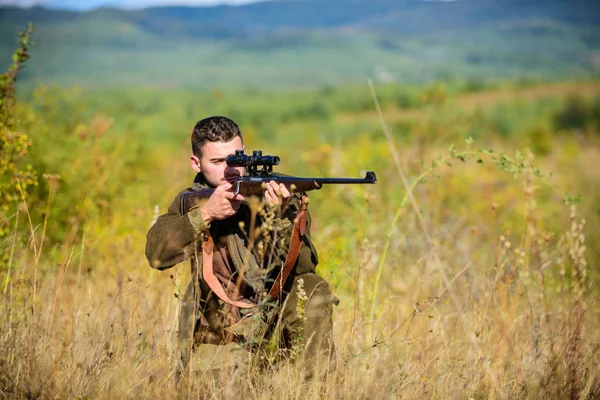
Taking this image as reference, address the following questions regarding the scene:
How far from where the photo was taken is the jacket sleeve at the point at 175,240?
3.11m

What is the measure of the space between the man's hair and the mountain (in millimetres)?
112423

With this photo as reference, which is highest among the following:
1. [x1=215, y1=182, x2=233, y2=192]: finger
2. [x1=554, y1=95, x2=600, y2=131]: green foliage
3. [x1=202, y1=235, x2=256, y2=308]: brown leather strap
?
[x1=215, y1=182, x2=233, y2=192]: finger

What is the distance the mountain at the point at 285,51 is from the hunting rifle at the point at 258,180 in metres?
113

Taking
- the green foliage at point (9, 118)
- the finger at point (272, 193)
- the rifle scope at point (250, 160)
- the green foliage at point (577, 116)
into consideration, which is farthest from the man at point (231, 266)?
the green foliage at point (577, 116)

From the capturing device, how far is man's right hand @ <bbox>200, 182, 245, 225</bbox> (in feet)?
10.1

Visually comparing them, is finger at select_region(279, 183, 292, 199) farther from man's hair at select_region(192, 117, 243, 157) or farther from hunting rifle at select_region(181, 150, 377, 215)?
man's hair at select_region(192, 117, 243, 157)

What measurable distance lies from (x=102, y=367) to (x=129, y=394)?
0.80 ft

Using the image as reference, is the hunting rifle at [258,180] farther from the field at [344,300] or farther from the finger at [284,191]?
the field at [344,300]

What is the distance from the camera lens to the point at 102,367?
10.0 ft

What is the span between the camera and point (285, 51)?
161500 millimetres

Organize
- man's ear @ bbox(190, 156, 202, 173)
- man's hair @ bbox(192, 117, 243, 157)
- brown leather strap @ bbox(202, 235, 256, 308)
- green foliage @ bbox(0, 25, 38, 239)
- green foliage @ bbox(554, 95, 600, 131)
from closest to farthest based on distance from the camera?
brown leather strap @ bbox(202, 235, 256, 308) < man's hair @ bbox(192, 117, 243, 157) < man's ear @ bbox(190, 156, 202, 173) < green foliage @ bbox(0, 25, 38, 239) < green foliage @ bbox(554, 95, 600, 131)

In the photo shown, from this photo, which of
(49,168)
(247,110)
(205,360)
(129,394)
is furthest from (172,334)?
(247,110)

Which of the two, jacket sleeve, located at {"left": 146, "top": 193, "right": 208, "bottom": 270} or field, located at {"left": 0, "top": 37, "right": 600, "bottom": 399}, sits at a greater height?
jacket sleeve, located at {"left": 146, "top": 193, "right": 208, "bottom": 270}

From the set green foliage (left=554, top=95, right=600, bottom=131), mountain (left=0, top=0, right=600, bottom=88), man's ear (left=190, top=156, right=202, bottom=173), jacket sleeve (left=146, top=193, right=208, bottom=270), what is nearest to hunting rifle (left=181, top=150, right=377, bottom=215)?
jacket sleeve (left=146, top=193, right=208, bottom=270)
